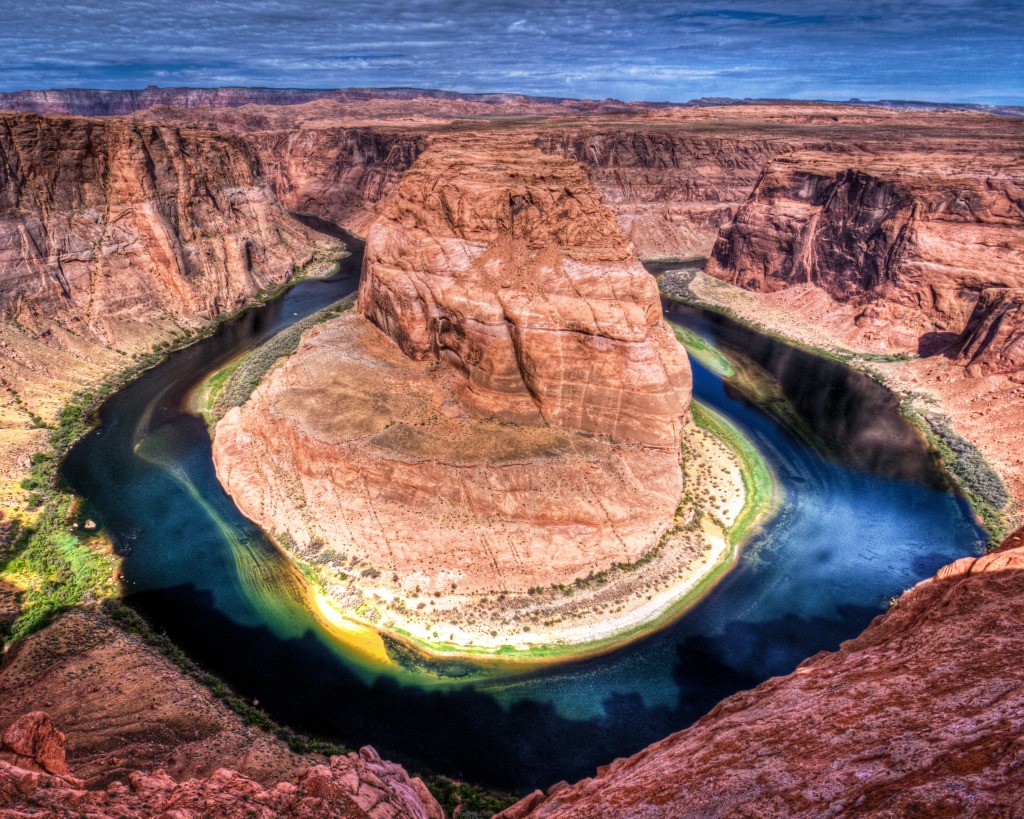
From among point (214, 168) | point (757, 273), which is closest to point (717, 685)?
point (757, 273)

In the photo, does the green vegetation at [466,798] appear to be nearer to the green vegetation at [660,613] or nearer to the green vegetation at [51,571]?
the green vegetation at [660,613]

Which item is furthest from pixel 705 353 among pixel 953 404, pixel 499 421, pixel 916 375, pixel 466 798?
pixel 466 798

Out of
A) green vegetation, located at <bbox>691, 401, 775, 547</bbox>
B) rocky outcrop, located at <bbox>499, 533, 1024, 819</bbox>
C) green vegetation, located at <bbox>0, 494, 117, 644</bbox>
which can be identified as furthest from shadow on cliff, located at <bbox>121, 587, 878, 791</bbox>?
rocky outcrop, located at <bbox>499, 533, 1024, 819</bbox>

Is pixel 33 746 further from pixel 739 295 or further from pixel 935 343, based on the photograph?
pixel 739 295

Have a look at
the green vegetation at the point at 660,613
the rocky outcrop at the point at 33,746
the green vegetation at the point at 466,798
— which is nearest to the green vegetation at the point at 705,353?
the green vegetation at the point at 660,613

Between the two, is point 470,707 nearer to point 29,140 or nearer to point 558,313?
point 558,313
